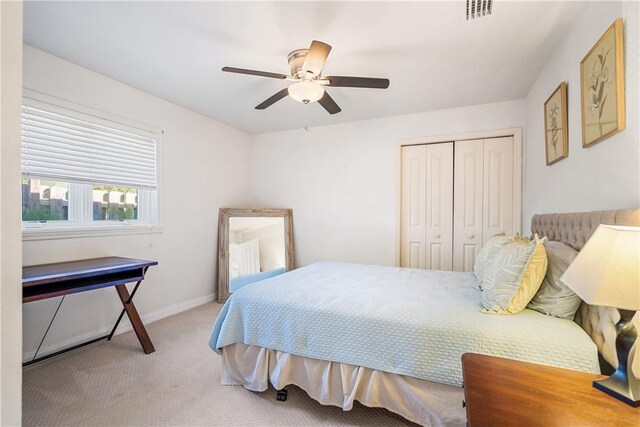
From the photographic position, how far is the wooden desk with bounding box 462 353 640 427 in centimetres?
81

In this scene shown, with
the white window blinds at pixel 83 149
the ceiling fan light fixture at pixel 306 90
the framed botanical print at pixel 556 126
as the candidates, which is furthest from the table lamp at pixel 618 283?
the white window blinds at pixel 83 149

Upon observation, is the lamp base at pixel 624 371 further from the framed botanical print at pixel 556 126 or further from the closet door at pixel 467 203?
the closet door at pixel 467 203

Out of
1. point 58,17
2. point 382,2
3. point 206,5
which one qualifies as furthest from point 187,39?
point 382,2

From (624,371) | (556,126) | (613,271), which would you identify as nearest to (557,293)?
(624,371)

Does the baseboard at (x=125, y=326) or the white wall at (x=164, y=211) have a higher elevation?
the white wall at (x=164, y=211)

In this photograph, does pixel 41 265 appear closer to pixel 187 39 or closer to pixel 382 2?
pixel 187 39

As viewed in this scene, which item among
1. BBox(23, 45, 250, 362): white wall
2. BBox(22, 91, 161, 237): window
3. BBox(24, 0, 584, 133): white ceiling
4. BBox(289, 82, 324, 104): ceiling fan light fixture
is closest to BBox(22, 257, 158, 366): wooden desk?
BBox(23, 45, 250, 362): white wall

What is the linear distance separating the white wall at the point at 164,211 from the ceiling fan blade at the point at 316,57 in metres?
2.10

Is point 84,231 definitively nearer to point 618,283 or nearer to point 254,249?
point 254,249

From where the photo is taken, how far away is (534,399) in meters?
0.89

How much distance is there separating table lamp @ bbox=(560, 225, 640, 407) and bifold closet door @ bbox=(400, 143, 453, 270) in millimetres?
2613

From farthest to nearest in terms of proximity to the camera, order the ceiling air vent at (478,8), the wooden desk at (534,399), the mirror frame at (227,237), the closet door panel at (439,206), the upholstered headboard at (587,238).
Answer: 1. the mirror frame at (227,237)
2. the closet door panel at (439,206)
3. the ceiling air vent at (478,8)
4. the upholstered headboard at (587,238)
5. the wooden desk at (534,399)

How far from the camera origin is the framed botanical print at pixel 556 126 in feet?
6.51

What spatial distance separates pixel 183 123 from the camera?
11.5 feet
